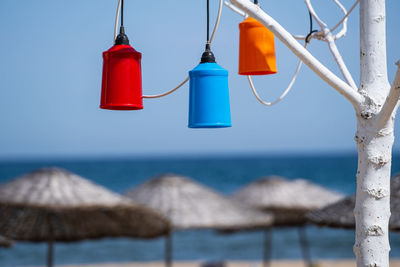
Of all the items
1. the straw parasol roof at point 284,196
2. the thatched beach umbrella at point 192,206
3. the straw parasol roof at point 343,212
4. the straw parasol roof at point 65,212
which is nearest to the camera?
the straw parasol roof at point 343,212

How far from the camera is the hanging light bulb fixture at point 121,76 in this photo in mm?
2441

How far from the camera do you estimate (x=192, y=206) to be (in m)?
8.92

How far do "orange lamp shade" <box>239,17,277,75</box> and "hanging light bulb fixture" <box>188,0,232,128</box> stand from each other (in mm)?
274

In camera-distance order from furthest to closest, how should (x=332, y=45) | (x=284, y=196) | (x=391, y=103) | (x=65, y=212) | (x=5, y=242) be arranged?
(x=284, y=196)
(x=65, y=212)
(x=5, y=242)
(x=332, y=45)
(x=391, y=103)

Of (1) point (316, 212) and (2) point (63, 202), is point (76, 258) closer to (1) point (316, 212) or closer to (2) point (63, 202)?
(2) point (63, 202)

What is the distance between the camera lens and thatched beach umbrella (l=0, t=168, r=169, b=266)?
6.51 m

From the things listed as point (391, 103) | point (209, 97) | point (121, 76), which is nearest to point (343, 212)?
point (391, 103)

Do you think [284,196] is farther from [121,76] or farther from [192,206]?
[121,76]

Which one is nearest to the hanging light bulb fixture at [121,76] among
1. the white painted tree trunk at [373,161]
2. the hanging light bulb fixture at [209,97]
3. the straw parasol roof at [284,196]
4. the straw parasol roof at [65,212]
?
the hanging light bulb fixture at [209,97]

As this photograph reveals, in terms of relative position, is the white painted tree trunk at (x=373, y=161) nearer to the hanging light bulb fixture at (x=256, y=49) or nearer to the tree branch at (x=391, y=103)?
the tree branch at (x=391, y=103)

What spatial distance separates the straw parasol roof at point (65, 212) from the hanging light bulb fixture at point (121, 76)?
4128 mm

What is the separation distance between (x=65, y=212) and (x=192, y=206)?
6.56 feet

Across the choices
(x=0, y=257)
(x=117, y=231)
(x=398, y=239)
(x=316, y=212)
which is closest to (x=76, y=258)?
(x=0, y=257)

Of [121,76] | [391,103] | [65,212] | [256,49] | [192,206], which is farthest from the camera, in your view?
[192,206]
